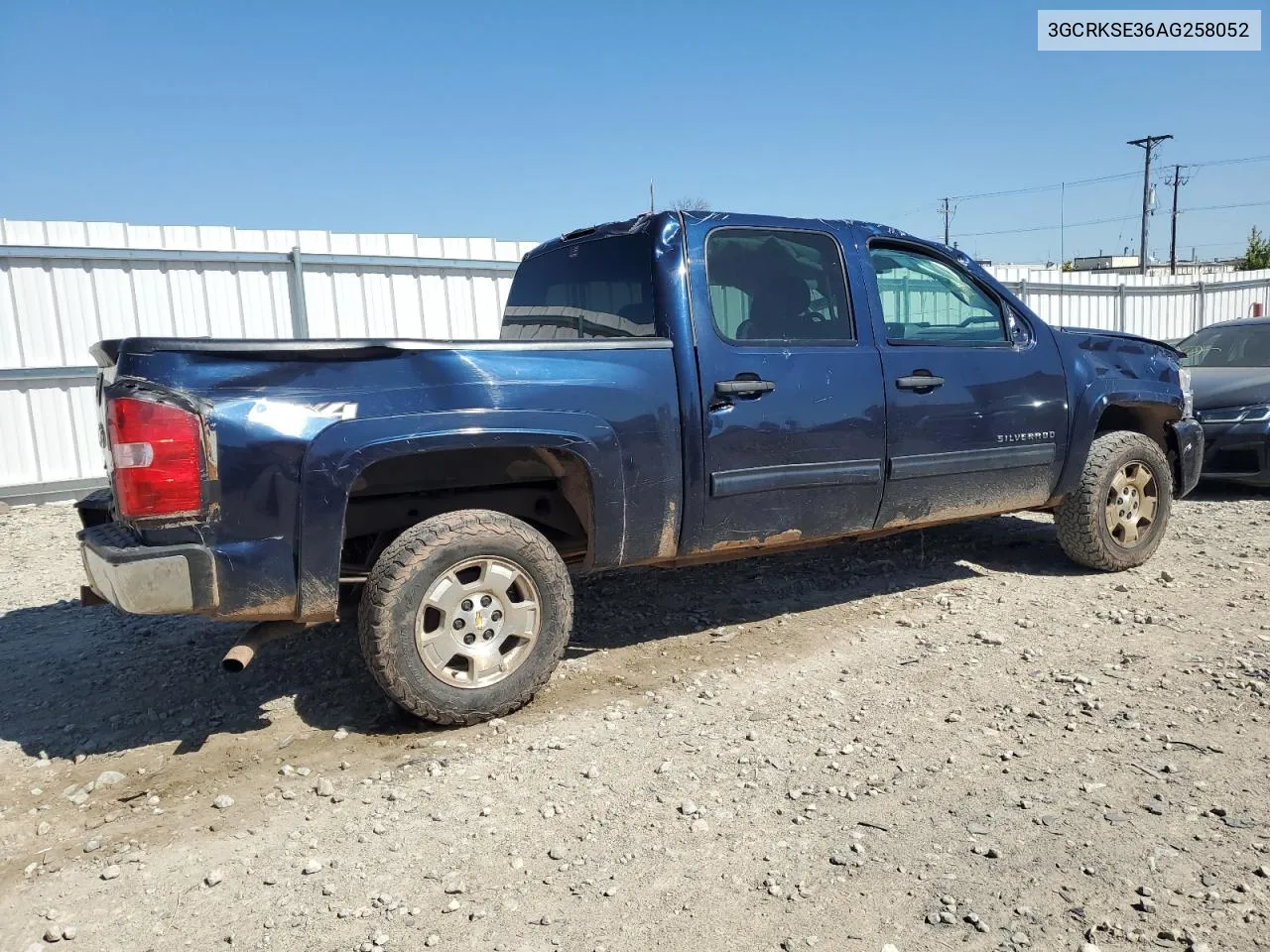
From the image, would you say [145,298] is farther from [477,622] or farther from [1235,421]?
[1235,421]

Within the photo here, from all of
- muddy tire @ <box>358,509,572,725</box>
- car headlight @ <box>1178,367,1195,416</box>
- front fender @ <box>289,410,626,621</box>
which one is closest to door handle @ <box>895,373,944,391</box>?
front fender @ <box>289,410,626,621</box>

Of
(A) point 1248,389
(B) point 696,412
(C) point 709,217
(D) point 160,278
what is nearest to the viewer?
(B) point 696,412

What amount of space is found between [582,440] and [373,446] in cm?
79

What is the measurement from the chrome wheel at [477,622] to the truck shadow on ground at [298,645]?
0.35 meters

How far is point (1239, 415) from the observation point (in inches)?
301

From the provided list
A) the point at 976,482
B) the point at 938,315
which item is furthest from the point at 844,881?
the point at 938,315

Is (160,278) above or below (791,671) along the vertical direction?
above

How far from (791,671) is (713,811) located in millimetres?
1251

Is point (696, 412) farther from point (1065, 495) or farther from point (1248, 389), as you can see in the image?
point (1248, 389)

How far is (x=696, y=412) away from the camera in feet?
12.5

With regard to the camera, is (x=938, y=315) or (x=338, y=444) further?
(x=938, y=315)

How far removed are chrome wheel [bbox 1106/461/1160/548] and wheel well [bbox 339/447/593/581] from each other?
3.24 metres

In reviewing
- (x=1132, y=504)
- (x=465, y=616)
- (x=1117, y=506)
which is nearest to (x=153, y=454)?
(x=465, y=616)

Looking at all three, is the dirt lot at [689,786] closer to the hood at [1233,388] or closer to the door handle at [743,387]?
the door handle at [743,387]
